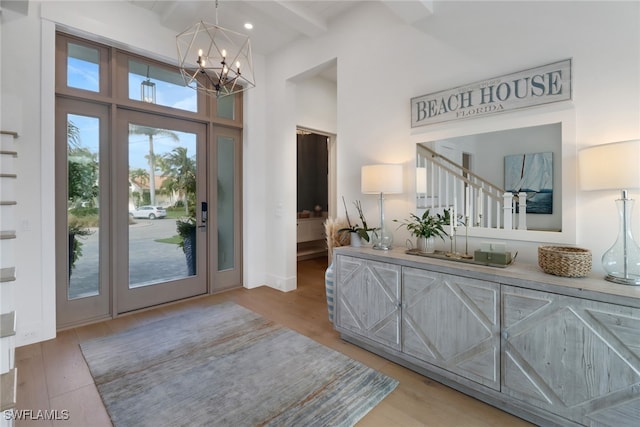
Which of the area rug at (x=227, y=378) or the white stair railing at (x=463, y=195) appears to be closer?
the area rug at (x=227, y=378)

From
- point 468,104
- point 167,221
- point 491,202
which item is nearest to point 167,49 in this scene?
point 167,221

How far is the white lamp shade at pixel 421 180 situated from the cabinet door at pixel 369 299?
889mm

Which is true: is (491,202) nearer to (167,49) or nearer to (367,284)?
(367,284)

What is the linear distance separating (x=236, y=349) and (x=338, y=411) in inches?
46.3

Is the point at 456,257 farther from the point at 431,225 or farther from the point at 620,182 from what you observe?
the point at 620,182

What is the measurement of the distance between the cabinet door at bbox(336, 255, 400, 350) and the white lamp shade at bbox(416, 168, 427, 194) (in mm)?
889

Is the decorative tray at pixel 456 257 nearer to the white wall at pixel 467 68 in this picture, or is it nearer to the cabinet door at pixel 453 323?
the cabinet door at pixel 453 323

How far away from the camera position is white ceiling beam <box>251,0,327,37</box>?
10.4ft

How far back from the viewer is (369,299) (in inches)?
100

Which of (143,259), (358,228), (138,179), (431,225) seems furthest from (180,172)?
(431,225)

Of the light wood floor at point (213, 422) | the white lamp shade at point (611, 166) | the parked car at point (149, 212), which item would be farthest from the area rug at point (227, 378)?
the white lamp shade at point (611, 166)

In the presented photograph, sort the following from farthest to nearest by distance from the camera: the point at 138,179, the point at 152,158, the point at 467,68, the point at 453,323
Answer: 1. the point at 152,158
2. the point at 138,179
3. the point at 467,68
4. the point at 453,323

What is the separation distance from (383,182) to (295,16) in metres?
2.24

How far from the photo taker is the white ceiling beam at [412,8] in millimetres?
2580
